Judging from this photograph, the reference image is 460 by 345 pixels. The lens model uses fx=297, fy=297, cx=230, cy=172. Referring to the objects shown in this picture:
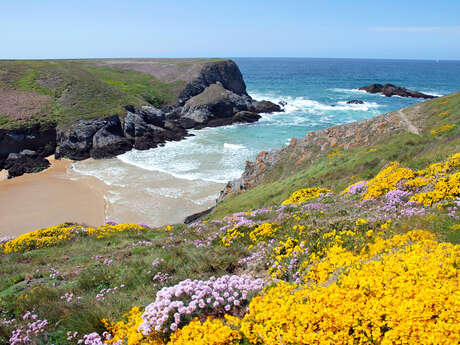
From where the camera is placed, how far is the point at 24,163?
43.5 meters

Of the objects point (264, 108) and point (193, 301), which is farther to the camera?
point (264, 108)

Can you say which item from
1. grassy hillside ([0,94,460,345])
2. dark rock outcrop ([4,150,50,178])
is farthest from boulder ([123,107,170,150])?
grassy hillside ([0,94,460,345])

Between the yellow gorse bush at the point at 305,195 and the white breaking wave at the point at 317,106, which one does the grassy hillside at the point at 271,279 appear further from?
the white breaking wave at the point at 317,106

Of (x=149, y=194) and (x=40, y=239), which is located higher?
(x=40, y=239)

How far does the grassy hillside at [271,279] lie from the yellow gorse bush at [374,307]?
0.06 feet

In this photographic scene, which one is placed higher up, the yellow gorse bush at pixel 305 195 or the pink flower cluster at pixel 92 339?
the pink flower cluster at pixel 92 339

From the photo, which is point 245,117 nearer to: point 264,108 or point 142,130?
point 264,108

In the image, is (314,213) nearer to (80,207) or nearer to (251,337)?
(251,337)

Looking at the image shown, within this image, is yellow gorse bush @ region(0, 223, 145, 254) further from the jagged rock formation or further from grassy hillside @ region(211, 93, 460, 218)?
the jagged rock formation

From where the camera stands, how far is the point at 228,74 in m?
103

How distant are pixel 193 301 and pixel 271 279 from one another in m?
2.18

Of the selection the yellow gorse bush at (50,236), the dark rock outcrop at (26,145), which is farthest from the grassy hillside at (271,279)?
the dark rock outcrop at (26,145)

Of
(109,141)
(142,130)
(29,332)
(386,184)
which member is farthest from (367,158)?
(142,130)

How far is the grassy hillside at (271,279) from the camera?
14.7ft
